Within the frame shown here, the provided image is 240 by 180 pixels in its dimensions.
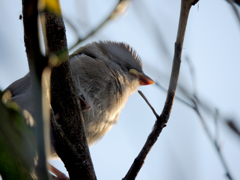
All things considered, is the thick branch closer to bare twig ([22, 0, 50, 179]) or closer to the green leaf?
bare twig ([22, 0, 50, 179])

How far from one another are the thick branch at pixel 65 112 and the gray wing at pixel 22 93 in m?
0.72

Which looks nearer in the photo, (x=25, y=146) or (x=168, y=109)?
(x=25, y=146)

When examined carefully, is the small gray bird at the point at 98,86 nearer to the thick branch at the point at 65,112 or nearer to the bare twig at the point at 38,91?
the thick branch at the point at 65,112

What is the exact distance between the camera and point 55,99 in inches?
106

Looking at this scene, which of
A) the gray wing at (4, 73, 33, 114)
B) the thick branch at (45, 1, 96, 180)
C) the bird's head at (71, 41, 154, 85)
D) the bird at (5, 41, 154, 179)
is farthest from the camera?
the bird's head at (71, 41, 154, 85)

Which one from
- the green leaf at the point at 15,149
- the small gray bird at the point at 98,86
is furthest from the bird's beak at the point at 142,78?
the green leaf at the point at 15,149

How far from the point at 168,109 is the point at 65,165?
1.14m

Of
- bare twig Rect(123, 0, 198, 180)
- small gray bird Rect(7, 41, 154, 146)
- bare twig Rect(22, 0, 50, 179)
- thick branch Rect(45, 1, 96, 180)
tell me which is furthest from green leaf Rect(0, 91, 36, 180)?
small gray bird Rect(7, 41, 154, 146)

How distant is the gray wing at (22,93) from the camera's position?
11.2 feet

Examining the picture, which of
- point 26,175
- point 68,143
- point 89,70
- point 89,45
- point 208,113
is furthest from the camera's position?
point 89,45

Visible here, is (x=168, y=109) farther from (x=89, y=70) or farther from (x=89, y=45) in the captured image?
(x=89, y=45)

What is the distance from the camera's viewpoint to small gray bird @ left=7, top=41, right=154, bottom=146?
3.79 meters

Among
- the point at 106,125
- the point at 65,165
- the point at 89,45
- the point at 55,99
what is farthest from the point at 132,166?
the point at 89,45

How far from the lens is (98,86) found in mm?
3988
